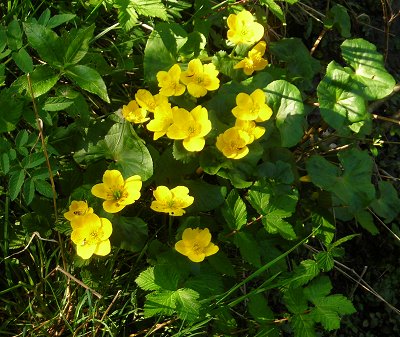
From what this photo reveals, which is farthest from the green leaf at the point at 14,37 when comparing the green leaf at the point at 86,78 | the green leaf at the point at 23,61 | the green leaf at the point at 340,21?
the green leaf at the point at 340,21

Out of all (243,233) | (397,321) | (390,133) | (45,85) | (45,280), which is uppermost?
(45,85)

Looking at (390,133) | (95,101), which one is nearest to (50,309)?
(95,101)

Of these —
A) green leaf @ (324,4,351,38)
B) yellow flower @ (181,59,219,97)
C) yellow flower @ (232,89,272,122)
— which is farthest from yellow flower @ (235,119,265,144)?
green leaf @ (324,4,351,38)

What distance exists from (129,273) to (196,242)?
28 cm

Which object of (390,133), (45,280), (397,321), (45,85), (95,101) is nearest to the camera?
(45,85)

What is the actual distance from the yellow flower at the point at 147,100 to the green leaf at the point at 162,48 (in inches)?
4.1

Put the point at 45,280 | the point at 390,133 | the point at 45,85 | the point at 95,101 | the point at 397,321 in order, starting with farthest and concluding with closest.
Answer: the point at 390,133
the point at 397,321
the point at 95,101
the point at 45,280
the point at 45,85

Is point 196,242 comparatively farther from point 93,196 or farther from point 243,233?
point 93,196

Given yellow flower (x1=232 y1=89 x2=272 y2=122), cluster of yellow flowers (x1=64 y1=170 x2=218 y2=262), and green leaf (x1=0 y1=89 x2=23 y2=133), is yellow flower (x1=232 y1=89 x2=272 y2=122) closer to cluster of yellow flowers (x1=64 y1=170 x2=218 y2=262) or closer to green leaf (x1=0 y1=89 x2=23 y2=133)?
cluster of yellow flowers (x1=64 y1=170 x2=218 y2=262)

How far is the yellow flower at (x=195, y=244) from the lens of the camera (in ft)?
4.94

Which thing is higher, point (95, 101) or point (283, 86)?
point (283, 86)

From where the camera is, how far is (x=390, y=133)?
2482mm

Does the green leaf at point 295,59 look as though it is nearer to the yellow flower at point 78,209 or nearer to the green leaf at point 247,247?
the green leaf at point 247,247

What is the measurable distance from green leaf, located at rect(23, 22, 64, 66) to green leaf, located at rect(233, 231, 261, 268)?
25.1 inches
